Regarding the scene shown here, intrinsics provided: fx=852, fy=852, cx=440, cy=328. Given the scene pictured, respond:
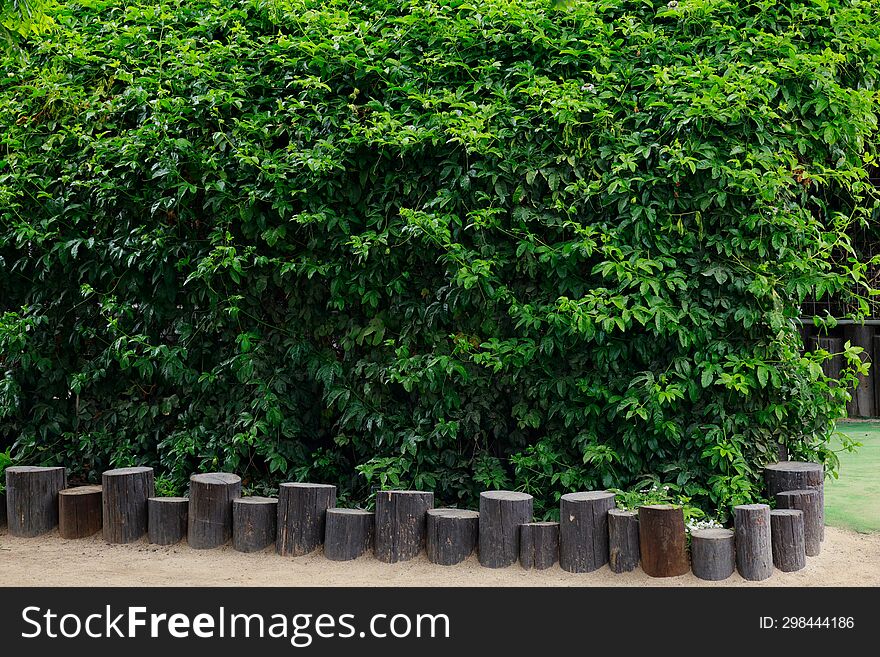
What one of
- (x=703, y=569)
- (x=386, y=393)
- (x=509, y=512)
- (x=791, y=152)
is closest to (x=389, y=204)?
(x=386, y=393)

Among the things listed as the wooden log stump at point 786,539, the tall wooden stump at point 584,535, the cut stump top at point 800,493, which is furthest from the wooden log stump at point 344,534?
the cut stump top at point 800,493

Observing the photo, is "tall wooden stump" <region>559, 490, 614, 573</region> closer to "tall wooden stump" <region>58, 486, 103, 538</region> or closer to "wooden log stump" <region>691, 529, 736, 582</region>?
"wooden log stump" <region>691, 529, 736, 582</region>

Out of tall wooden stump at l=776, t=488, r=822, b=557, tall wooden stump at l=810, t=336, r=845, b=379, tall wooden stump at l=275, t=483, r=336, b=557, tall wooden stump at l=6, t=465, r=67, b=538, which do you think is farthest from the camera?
tall wooden stump at l=810, t=336, r=845, b=379

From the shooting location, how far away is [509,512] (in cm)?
441

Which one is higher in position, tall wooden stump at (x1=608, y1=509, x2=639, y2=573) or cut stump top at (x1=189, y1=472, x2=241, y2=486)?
cut stump top at (x1=189, y1=472, x2=241, y2=486)

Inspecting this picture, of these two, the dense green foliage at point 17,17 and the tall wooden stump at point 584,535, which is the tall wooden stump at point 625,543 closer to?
the tall wooden stump at point 584,535

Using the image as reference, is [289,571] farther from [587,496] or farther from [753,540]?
[753,540]

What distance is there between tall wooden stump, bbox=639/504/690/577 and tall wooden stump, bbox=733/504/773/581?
0.27 m

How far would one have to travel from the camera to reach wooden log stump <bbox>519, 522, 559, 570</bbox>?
4363mm

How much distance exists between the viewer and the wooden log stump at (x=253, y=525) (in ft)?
15.5

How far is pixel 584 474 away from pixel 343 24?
3061 millimetres

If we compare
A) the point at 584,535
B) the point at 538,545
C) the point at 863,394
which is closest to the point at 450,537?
the point at 538,545

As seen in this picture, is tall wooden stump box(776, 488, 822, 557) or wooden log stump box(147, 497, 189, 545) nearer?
tall wooden stump box(776, 488, 822, 557)

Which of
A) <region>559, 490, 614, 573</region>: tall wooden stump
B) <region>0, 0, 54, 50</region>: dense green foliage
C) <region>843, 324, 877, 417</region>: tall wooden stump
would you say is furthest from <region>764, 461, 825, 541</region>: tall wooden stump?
<region>843, 324, 877, 417</region>: tall wooden stump
